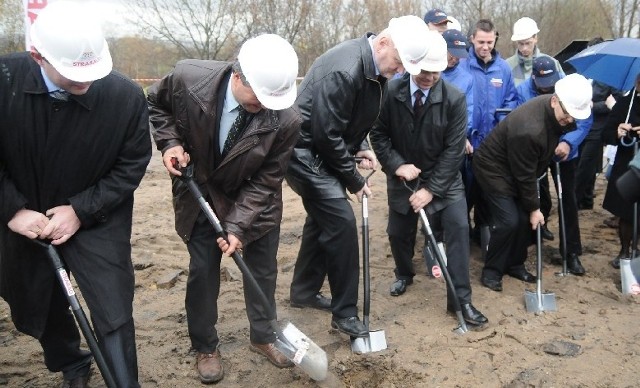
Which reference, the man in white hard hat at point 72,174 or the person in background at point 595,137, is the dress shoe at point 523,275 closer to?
the person in background at point 595,137

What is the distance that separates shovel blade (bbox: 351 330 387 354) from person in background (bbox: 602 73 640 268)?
2793mm

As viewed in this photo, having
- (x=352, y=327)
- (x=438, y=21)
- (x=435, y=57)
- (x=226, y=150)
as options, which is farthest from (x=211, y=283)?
(x=438, y=21)

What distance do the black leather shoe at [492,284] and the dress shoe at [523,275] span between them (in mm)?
307

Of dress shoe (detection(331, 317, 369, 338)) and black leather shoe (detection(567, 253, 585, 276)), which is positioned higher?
dress shoe (detection(331, 317, 369, 338))

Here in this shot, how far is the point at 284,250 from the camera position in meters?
6.01

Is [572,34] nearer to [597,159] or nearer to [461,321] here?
[597,159]

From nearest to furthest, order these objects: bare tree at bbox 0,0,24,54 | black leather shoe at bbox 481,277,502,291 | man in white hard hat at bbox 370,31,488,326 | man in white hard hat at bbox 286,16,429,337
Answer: man in white hard hat at bbox 286,16,429,337 < man in white hard hat at bbox 370,31,488,326 < black leather shoe at bbox 481,277,502,291 < bare tree at bbox 0,0,24,54

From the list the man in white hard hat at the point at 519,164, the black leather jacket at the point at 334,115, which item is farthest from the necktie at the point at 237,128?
the man in white hard hat at the point at 519,164

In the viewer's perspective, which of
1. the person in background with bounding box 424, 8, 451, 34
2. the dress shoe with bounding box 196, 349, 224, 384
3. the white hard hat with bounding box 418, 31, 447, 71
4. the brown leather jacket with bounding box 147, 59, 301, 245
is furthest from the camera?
the person in background with bounding box 424, 8, 451, 34

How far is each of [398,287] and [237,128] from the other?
2.33m

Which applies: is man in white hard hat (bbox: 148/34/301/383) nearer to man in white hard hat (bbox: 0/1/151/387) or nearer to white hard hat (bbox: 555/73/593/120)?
man in white hard hat (bbox: 0/1/151/387)

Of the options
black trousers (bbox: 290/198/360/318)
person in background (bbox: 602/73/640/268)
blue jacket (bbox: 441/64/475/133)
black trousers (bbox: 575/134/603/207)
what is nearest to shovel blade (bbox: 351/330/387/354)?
black trousers (bbox: 290/198/360/318)

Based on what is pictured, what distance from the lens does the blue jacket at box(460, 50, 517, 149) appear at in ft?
17.9

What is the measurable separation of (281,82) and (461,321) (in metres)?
2.32
